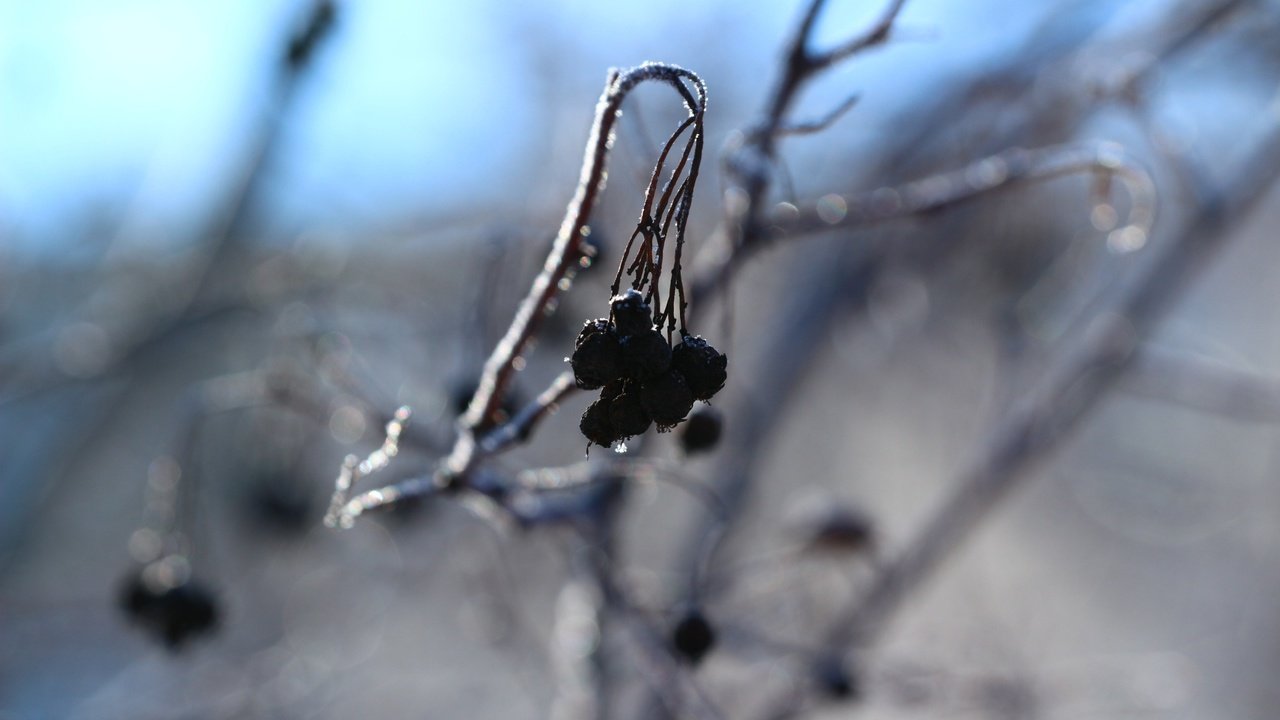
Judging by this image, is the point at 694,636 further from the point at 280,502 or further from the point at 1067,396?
the point at 1067,396

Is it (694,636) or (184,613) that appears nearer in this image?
(694,636)

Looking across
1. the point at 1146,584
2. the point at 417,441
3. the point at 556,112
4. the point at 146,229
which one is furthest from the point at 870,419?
the point at 417,441

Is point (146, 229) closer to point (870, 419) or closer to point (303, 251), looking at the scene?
point (303, 251)

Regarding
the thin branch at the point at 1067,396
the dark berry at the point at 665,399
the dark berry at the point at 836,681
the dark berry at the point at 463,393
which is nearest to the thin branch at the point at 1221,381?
the thin branch at the point at 1067,396

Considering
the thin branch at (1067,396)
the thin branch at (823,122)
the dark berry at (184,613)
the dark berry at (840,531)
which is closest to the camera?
the thin branch at (823,122)

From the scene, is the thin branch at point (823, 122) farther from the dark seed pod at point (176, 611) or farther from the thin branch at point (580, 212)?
the dark seed pod at point (176, 611)

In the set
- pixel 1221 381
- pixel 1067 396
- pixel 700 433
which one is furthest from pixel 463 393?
pixel 1221 381

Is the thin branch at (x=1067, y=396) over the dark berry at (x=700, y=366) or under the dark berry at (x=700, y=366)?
over
